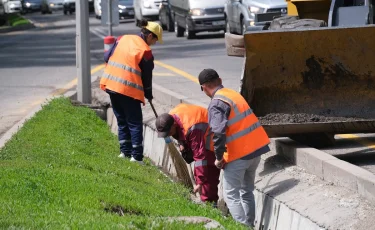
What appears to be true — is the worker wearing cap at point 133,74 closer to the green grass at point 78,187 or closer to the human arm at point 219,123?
the green grass at point 78,187

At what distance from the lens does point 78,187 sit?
802 cm

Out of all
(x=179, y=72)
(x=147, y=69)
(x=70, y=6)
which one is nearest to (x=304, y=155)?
(x=147, y=69)

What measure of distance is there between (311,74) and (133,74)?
1.96 meters

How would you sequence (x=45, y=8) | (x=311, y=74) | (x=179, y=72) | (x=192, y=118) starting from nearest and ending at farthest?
(x=192, y=118) < (x=311, y=74) < (x=179, y=72) < (x=45, y=8)

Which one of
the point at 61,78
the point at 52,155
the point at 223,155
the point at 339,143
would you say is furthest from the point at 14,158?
the point at 61,78

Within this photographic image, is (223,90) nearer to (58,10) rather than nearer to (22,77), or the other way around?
(22,77)

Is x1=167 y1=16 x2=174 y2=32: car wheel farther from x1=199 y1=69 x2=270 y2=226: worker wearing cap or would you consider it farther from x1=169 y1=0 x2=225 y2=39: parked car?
x1=199 y1=69 x2=270 y2=226: worker wearing cap

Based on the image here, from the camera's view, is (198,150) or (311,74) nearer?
(198,150)

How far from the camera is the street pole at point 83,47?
14719 mm

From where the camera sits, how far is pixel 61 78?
1952 centimetres

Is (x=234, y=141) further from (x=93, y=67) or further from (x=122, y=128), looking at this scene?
(x=93, y=67)

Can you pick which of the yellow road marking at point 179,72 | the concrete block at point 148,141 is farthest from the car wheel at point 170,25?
the concrete block at point 148,141

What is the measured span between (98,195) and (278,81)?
112 inches

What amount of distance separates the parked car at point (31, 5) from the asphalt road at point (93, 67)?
138ft
